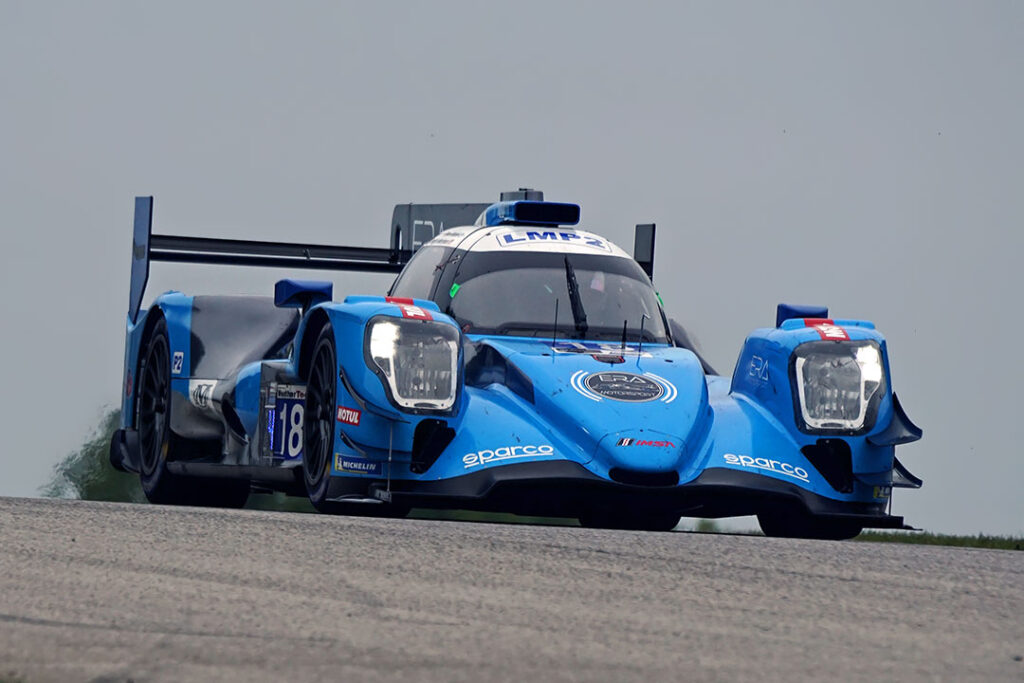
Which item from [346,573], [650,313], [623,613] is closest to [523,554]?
[346,573]

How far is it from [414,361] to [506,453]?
21.2 inches

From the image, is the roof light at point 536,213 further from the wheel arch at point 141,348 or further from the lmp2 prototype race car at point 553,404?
the wheel arch at point 141,348

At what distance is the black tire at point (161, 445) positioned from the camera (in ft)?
32.3

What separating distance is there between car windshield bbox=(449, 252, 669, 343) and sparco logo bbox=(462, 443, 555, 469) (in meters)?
1.16

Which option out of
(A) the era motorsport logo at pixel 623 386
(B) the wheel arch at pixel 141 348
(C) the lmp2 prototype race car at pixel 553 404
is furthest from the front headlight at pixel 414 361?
(B) the wheel arch at pixel 141 348

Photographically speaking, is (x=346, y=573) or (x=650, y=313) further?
(x=650, y=313)

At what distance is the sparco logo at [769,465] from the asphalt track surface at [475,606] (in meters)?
1.23

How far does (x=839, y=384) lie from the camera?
25.1 feet

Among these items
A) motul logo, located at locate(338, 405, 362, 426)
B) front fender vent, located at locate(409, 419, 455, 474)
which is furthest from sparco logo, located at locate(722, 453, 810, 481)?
motul logo, located at locate(338, 405, 362, 426)

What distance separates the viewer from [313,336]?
795cm

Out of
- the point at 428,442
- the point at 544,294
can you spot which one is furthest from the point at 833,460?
the point at 428,442

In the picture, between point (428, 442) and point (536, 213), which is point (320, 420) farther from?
point (536, 213)

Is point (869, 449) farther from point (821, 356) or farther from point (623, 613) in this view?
point (623, 613)

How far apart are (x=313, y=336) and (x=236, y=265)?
310 cm
